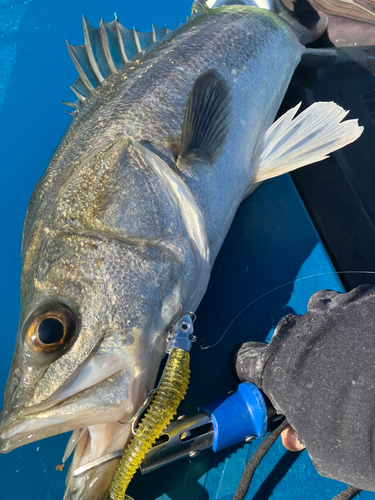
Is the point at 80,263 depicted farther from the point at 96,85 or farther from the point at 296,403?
the point at 96,85

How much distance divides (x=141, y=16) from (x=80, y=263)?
7.72 feet

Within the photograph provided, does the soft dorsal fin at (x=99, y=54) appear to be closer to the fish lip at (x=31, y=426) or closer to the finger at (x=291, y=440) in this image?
the fish lip at (x=31, y=426)

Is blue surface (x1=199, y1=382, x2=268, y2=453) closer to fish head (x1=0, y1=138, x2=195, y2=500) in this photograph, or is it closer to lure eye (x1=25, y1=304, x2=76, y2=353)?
fish head (x1=0, y1=138, x2=195, y2=500)

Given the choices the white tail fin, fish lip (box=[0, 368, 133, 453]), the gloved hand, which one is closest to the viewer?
the gloved hand

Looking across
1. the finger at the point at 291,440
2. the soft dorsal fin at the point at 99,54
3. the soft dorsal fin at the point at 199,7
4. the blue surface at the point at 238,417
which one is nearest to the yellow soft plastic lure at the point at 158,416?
the blue surface at the point at 238,417

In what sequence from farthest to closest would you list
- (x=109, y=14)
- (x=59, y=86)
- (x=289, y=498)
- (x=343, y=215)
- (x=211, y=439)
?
(x=109, y=14) → (x=59, y=86) → (x=343, y=215) → (x=289, y=498) → (x=211, y=439)

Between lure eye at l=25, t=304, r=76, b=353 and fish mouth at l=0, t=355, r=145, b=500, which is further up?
lure eye at l=25, t=304, r=76, b=353

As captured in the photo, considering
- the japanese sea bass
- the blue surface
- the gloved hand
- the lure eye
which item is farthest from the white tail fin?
the lure eye

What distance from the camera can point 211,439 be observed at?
1.47 metres

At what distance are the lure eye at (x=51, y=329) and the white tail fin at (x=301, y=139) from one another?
1249 mm

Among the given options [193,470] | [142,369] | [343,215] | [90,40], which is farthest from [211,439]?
[90,40]

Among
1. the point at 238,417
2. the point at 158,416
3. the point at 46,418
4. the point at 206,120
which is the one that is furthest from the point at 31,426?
the point at 206,120

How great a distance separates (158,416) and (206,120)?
134 centimetres

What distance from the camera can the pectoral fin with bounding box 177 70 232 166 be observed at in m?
1.67
